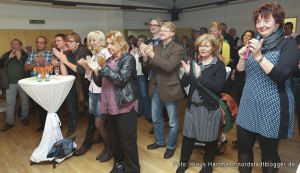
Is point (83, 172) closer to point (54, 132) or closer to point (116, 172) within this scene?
point (116, 172)

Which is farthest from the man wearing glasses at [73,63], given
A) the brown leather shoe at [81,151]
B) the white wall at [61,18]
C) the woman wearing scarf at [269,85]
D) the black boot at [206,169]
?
the white wall at [61,18]

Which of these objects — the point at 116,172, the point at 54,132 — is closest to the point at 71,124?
the point at 54,132

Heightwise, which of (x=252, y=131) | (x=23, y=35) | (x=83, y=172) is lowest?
(x=83, y=172)

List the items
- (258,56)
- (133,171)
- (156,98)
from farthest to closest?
(156,98), (133,171), (258,56)

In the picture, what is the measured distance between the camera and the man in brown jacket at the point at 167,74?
2.40 metres

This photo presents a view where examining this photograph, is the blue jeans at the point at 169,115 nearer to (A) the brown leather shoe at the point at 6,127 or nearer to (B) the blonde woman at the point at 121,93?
(B) the blonde woman at the point at 121,93

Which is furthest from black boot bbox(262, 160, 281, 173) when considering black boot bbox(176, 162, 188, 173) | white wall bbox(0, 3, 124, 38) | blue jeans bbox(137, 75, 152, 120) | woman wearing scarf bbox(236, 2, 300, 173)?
white wall bbox(0, 3, 124, 38)

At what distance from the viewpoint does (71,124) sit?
12.1 feet

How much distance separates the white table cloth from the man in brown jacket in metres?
1.00

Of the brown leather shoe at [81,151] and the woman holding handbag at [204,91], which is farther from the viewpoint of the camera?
the brown leather shoe at [81,151]

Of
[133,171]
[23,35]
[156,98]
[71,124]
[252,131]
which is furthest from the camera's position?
[23,35]

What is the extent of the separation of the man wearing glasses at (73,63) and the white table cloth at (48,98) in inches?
8.1

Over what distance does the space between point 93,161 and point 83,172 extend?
24 centimetres

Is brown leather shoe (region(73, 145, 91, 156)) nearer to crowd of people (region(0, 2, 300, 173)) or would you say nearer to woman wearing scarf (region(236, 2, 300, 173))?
crowd of people (region(0, 2, 300, 173))
